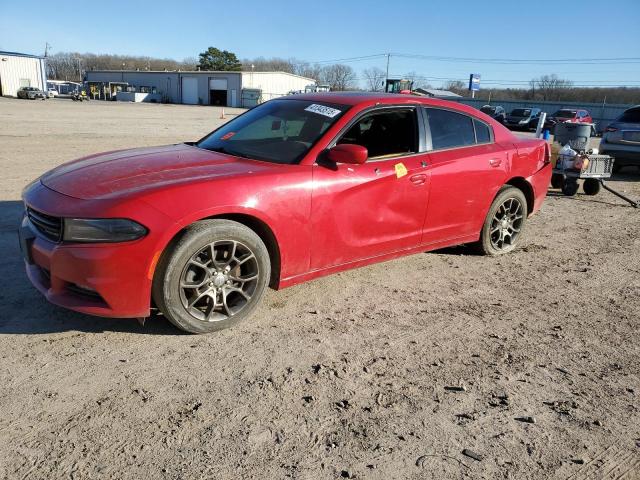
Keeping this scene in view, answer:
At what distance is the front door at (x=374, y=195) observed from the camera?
3.71 meters

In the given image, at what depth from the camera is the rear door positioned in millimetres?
4469

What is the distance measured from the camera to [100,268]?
2.92 metres

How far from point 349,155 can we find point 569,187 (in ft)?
23.0

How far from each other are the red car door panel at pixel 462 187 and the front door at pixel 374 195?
0.49 feet

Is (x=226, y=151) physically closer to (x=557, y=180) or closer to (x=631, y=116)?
(x=557, y=180)

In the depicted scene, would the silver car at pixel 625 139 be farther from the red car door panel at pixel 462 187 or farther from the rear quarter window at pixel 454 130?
the rear quarter window at pixel 454 130

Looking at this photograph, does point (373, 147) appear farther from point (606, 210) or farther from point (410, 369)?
point (606, 210)

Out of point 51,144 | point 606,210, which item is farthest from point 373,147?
point 51,144

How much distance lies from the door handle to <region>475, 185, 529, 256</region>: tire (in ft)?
3.88

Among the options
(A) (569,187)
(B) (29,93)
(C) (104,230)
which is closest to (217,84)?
(B) (29,93)

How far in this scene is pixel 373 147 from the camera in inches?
166

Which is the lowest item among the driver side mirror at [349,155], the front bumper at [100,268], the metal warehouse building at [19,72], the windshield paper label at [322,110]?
the front bumper at [100,268]

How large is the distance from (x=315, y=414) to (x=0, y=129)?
707 inches

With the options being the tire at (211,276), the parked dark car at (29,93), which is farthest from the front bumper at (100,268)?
the parked dark car at (29,93)
